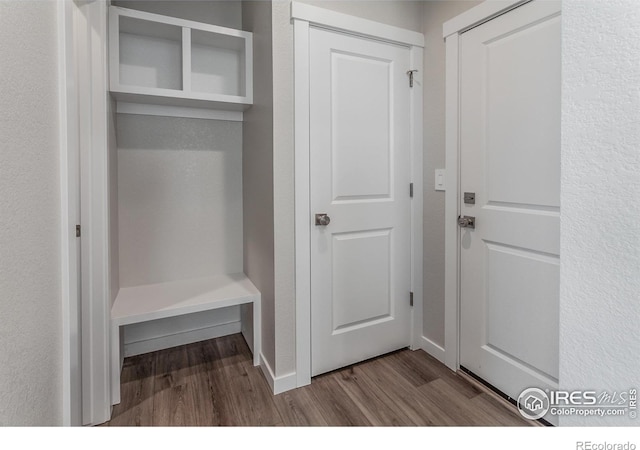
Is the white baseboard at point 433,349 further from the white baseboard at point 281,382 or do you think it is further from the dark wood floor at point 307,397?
the white baseboard at point 281,382

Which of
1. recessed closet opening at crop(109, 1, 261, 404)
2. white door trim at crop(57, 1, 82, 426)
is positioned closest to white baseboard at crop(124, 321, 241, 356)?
recessed closet opening at crop(109, 1, 261, 404)

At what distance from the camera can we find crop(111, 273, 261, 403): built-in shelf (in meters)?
1.64

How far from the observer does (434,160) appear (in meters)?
2.02

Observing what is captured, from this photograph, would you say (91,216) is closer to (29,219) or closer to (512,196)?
(29,219)

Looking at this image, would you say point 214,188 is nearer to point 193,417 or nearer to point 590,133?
point 193,417

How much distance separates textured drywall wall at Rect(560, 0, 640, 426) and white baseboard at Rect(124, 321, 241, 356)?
6.94ft

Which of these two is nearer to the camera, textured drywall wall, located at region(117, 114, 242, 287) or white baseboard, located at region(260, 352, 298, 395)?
white baseboard, located at region(260, 352, 298, 395)

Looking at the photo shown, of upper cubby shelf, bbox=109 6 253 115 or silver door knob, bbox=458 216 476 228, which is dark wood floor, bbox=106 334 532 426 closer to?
silver door knob, bbox=458 216 476 228

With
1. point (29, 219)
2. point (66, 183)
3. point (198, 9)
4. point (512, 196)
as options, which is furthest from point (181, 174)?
point (512, 196)

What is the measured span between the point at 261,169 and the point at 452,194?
111 cm

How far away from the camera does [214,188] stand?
2.29m
